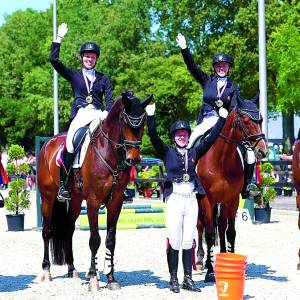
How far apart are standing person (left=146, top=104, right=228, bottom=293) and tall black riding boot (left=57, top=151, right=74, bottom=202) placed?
1.40m

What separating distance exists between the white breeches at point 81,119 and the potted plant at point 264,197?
8.86m

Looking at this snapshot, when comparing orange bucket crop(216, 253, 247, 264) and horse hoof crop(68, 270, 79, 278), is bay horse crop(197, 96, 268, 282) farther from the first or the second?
horse hoof crop(68, 270, 79, 278)

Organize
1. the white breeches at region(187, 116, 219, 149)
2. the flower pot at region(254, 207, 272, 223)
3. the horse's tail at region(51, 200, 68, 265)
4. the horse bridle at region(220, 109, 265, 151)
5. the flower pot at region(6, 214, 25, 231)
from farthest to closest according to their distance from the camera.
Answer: the flower pot at region(254, 207, 272, 223)
the flower pot at region(6, 214, 25, 231)
the horse's tail at region(51, 200, 68, 265)
the white breeches at region(187, 116, 219, 149)
the horse bridle at region(220, 109, 265, 151)

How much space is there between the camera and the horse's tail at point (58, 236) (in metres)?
10.5

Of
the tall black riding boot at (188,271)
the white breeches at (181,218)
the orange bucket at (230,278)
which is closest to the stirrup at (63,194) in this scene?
the white breeches at (181,218)

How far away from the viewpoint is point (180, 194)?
8.74 metres

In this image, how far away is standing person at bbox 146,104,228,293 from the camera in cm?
868

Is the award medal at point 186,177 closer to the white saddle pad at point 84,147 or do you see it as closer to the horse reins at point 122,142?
the horse reins at point 122,142

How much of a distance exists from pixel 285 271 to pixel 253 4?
27.8m

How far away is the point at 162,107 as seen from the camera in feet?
139

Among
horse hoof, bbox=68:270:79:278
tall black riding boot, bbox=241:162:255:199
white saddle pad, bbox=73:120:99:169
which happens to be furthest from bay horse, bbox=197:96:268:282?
horse hoof, bbox=68:270:79:278

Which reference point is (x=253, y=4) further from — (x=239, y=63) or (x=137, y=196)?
(x=137, y=196)

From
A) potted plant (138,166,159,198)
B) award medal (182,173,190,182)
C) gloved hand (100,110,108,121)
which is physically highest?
gloved hand (100,110,108,121)

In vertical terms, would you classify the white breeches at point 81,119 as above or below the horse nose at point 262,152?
above
